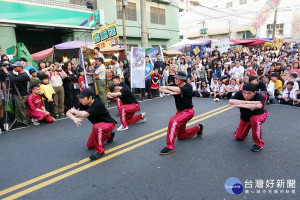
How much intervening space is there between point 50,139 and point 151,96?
18.4ft

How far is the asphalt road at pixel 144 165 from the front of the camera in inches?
113

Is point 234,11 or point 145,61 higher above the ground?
point 234,11

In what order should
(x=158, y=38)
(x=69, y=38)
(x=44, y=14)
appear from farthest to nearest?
(x=158, y=38), (x=69, y=38), (x=44, y=14)

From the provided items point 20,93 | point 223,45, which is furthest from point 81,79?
point 223,45

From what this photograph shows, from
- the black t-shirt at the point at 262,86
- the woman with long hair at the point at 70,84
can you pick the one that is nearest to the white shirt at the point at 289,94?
the black t-shirt at the point at 262,86

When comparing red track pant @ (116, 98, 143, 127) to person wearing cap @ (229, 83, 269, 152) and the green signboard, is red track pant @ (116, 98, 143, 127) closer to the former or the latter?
person wearing cap @ (229, 83, 269, 152)

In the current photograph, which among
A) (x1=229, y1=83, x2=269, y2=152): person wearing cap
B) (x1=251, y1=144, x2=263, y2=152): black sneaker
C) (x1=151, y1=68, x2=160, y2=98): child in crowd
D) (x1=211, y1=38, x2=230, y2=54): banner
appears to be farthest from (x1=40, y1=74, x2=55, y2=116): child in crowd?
(x1=211, y1=38, x2=230, y2=54): banner

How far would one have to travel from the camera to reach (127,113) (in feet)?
18.4

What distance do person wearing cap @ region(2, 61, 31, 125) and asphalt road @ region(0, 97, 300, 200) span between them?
3.43ft

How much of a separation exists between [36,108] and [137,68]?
4.31 metres

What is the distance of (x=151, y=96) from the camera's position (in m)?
10.0

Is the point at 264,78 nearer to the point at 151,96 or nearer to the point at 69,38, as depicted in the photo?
the point at 151,96

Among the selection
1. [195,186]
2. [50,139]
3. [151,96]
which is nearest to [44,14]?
[151,96]

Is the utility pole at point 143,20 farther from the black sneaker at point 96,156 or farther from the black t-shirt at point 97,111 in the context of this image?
the black sneaker at point 96,156
